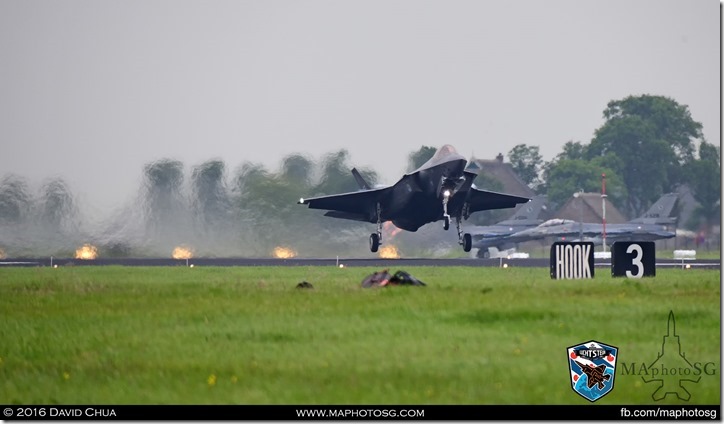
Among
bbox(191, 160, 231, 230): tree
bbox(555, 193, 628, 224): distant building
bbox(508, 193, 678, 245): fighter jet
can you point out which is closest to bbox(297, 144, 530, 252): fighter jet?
bbox(191, 160, 231, 230): tree

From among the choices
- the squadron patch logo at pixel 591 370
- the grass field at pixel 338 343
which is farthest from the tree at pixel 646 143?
the squadron patch logo at pixel 591 370

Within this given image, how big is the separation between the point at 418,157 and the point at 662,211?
3160cm

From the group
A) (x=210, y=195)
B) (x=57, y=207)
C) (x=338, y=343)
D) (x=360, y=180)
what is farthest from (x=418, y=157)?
(x=338, y=343)

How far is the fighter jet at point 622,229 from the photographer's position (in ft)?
246

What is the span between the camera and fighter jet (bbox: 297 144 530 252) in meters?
40.8

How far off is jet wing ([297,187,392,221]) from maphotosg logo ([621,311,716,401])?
2971 centimetres

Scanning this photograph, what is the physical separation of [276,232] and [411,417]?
1591 inches

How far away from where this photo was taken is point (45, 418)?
1293cm

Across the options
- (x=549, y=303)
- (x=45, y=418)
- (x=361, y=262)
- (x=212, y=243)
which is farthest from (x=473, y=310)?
(x=361, y=262)

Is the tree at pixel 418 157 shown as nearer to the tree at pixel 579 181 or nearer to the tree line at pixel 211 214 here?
the tree line at pixel 211 214

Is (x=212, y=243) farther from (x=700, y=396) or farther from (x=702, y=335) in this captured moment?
(x=700, y=396)

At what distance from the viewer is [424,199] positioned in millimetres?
43531

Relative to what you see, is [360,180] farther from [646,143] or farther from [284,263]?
[646,143]

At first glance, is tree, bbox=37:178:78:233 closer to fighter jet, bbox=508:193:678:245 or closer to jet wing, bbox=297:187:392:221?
jet wing, bbox=297:187:392:221
